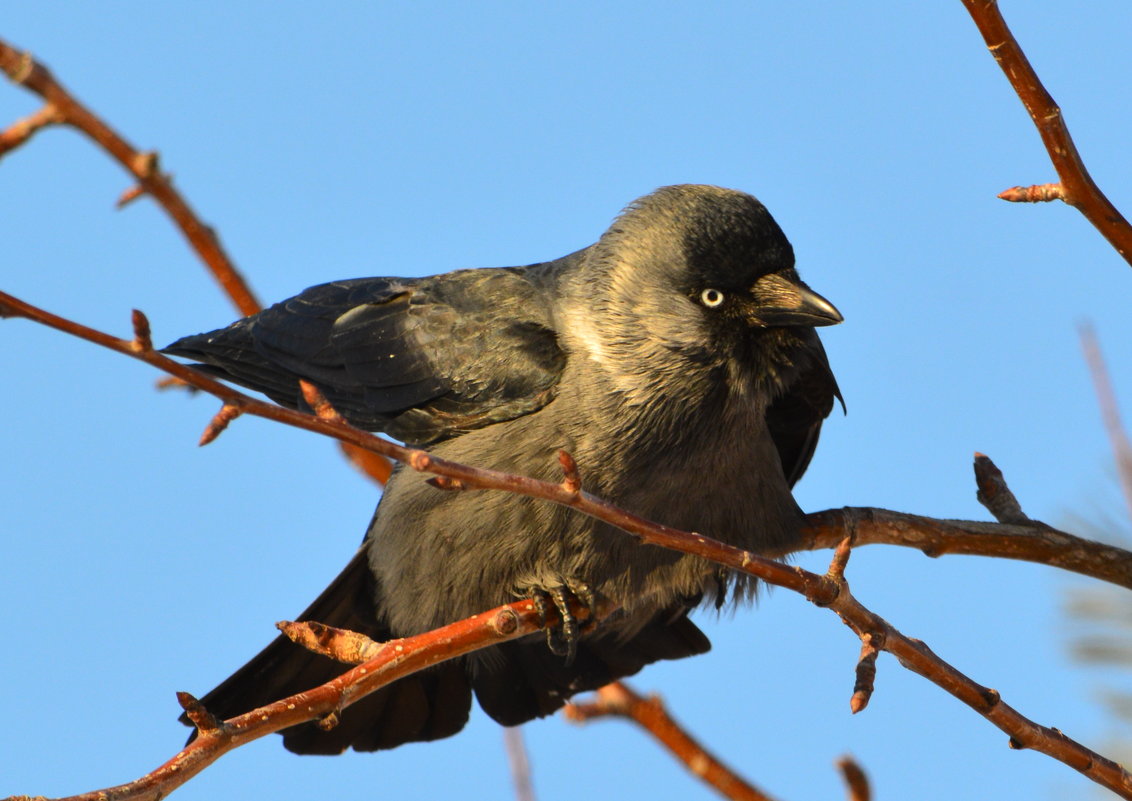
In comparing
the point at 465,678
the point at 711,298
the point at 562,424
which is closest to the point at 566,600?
the point at 562,424

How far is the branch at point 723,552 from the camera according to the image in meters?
2.26

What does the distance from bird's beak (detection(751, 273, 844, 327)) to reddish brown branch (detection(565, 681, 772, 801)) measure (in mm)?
1452

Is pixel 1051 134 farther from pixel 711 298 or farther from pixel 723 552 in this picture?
pixel 711 298

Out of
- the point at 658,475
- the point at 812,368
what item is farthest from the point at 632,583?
the point at 812,368

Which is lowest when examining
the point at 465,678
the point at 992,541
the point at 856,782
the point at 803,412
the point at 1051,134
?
the point at 856,782

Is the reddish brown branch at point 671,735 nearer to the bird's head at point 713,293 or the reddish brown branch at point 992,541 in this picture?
the reddish brown branch at point 992,541

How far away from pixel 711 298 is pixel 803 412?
924 mm

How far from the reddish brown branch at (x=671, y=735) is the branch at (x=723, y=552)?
0.86 m

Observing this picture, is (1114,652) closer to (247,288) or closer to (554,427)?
(554,427)

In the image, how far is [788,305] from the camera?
4508 mm

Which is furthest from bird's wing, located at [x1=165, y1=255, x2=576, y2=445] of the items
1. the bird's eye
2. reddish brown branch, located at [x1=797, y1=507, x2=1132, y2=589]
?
reddish brown branch, located at [x1=797, y1=507, x2=1132, y2=589]

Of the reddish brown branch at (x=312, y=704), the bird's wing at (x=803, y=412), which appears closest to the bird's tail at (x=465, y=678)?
the bird's wing at (x=803, y=412)

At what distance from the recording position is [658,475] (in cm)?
450

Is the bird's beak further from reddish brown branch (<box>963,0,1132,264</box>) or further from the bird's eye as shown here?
reddish brown branch (<box>963,0,1132,264</box>)
